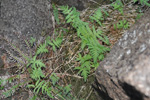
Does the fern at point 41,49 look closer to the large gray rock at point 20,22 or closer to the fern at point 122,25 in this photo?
the large gray rock at point 20,22

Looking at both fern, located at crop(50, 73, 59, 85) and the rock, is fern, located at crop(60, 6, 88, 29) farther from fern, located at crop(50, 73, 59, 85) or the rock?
fern, located at crop(50, 73, 59, 85)

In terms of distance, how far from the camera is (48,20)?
3.13 metres

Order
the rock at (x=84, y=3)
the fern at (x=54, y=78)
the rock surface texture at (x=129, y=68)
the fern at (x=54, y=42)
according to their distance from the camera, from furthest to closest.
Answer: the rock at (x=84, y=3), the fern at (x=54, y=42), the fern at (x=54, y=78), the rock surface texture at (x=129, y=68)

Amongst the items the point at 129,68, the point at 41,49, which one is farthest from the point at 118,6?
the point at 129,68

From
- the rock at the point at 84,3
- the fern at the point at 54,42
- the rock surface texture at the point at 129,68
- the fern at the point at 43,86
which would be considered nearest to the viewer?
the rock surface texture at the point at 129,68

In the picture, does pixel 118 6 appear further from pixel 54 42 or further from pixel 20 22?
pixel 20 22

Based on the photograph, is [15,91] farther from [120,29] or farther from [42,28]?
[120,29]

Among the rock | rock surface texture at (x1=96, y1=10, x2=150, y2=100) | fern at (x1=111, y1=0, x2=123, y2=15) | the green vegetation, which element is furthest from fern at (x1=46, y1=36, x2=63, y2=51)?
fern at (x1=111, y1=0, x2=123, y2=15)

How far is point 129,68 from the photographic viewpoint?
154 centimetres

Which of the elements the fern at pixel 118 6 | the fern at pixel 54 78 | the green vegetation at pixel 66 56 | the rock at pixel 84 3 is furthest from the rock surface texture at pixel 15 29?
the fern at pixel 118 6

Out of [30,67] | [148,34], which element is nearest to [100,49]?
[148,34]

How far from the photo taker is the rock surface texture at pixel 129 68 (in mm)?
1410

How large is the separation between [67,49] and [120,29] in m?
0.93

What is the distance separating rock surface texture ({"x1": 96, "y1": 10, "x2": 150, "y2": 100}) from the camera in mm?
1410
